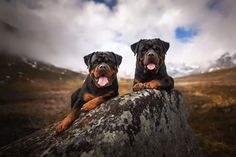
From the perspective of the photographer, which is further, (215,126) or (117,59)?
(215,126)

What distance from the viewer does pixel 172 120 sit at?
21.4 feet

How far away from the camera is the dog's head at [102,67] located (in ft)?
18.9

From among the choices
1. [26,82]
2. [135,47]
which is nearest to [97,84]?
[135,47]

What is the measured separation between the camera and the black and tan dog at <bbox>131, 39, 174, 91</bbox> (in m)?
6.44

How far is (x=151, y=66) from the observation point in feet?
21.3

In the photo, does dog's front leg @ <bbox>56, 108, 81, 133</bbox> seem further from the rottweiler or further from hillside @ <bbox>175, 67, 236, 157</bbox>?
hillside @ <bbox>175, 67, 236, 157</bbox>

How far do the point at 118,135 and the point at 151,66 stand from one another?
2724 mm

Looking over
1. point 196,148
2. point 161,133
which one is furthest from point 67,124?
point 196,148

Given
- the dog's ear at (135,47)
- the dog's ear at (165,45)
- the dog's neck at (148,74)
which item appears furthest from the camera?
the dog's ear at (135,47)

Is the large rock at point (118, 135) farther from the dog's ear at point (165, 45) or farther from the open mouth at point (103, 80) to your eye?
the dog's ear at point (165, 45)

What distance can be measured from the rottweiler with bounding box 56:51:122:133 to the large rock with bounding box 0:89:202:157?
271 mm

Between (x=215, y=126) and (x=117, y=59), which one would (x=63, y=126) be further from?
(x=215, y=126)

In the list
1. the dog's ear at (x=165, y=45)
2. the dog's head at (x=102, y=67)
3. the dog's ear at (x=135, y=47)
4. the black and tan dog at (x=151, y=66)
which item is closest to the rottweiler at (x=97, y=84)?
the dog's head at (x=102, y=67)

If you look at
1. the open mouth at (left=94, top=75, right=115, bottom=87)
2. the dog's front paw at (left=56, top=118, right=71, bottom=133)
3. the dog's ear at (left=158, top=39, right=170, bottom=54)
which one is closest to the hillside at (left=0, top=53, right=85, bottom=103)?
the dog's ear at (left=158, top=39, right=170, bottom=54)
